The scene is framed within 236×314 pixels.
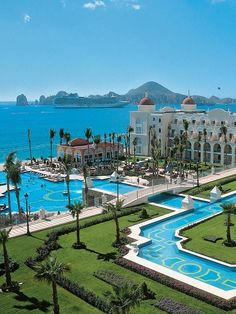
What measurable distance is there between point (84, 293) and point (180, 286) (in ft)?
20.4

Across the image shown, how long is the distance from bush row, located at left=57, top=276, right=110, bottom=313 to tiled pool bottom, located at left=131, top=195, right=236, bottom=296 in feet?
20.5

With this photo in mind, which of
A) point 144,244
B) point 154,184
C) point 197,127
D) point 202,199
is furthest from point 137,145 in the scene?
point 144,244

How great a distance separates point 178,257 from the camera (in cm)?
3109

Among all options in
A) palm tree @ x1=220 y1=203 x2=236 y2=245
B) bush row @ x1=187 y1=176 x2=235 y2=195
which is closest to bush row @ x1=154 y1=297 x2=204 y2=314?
palm tree @ x1=220 y1=203 x2=236 y2=245

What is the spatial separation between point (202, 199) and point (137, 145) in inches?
1349

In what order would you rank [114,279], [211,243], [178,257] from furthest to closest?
[211,243]
[178,257]
[114,279]

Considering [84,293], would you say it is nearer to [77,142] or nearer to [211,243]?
[211,243]

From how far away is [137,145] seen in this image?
79500 mm

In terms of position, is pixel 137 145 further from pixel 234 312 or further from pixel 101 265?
pixel 234 312

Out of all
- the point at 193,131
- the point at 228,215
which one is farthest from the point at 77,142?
the point at 228,215

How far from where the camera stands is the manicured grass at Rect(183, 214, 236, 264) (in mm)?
30359

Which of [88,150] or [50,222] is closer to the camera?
[50,222]

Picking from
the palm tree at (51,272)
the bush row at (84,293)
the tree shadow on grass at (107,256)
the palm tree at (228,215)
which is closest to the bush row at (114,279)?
the bush row at (84,293)

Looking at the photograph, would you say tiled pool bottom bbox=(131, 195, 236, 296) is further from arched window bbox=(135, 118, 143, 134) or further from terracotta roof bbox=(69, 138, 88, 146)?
arched window bbox=(135, 118, 143, 134)
